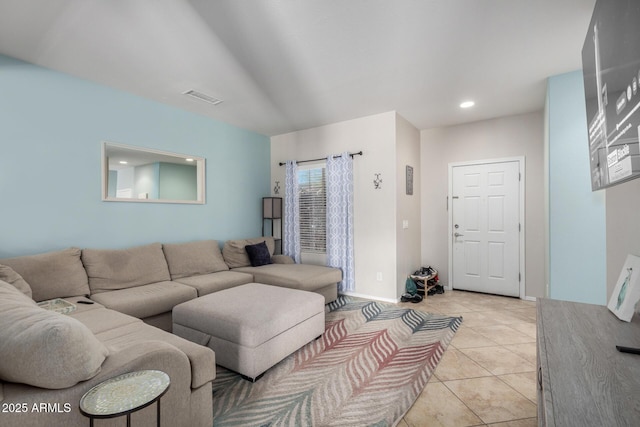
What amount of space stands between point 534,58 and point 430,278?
2925 mm

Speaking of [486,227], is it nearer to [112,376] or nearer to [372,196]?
[372,196]

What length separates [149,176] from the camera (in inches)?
136

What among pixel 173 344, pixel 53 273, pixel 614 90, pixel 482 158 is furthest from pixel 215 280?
pixel 482 158

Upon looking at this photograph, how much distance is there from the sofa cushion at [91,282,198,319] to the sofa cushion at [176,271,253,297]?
0.35 ft

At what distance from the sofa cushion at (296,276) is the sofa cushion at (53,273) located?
1.73 meters

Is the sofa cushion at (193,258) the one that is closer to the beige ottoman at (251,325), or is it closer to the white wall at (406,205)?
the beige ottoman at (251,325)

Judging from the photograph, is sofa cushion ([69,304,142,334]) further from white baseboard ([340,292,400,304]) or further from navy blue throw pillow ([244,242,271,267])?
white baseboard ([340,292,400,304])

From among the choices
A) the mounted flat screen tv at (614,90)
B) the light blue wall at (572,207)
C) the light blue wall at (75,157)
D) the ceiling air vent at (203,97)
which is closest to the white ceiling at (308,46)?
the ceiling air vent at (203,97)

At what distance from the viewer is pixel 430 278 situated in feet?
14.0

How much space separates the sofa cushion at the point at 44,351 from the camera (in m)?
0.95

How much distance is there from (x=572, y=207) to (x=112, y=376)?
364 centimetres

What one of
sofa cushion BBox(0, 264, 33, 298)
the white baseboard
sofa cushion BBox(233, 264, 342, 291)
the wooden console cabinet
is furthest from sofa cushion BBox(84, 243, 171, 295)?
the wooden console cabinet

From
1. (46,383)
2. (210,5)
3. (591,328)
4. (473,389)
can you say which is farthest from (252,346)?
(210,5)

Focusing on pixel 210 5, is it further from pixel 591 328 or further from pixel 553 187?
pixel 553 187
